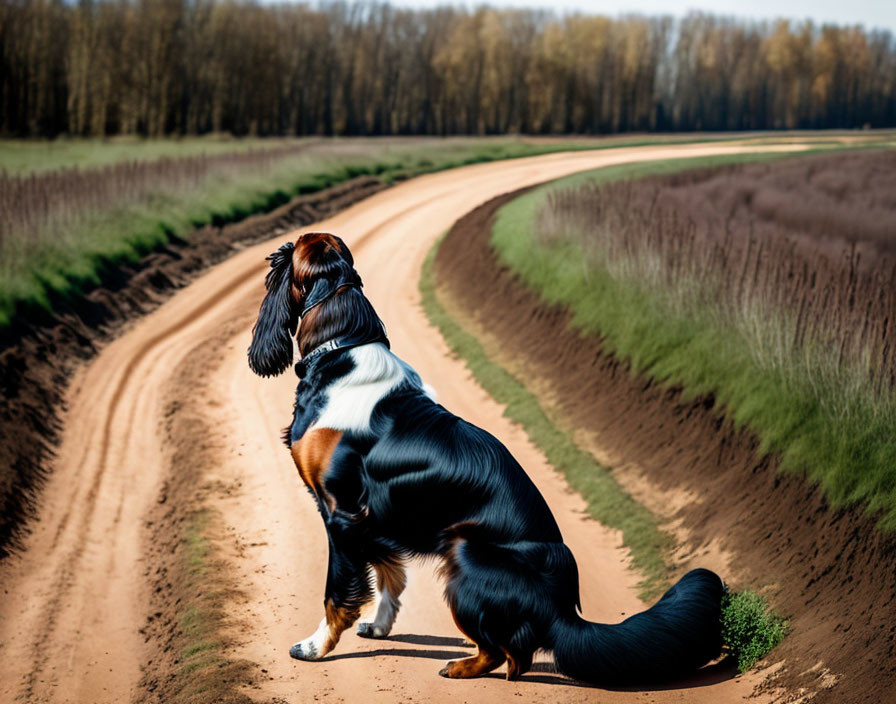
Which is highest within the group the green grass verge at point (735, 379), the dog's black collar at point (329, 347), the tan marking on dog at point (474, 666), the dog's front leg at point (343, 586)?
the dog's black collar at point (329, 347)

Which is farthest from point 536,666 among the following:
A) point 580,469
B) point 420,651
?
point 580,469

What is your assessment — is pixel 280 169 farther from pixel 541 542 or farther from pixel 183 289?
pixel 541 542

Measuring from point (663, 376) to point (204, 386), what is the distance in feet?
22.3

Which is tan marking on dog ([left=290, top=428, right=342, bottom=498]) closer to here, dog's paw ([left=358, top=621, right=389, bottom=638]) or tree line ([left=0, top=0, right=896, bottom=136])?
dog's paw ([left=358, top=621, right=389, bottom=638])

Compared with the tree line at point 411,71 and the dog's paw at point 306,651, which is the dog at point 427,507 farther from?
the tree line at point 411,71

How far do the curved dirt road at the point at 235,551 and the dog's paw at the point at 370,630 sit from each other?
0.06 meters

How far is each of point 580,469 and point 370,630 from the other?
186 inches

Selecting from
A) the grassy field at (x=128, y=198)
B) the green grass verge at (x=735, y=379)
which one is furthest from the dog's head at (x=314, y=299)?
the grassy field at (x=128, y=198)

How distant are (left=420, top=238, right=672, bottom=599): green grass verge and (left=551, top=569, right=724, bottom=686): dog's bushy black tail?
2831mm

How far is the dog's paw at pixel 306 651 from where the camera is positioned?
6.07 meters

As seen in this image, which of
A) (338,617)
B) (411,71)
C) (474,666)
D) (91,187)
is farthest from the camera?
(411,71)

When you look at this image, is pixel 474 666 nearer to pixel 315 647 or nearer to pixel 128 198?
pixel 315 647

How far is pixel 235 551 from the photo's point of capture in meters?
8.71

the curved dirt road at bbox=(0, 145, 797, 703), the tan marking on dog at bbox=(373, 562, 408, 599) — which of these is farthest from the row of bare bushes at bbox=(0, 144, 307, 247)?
the tan marking on dog at bbox=(373, 562, 408, 599)
